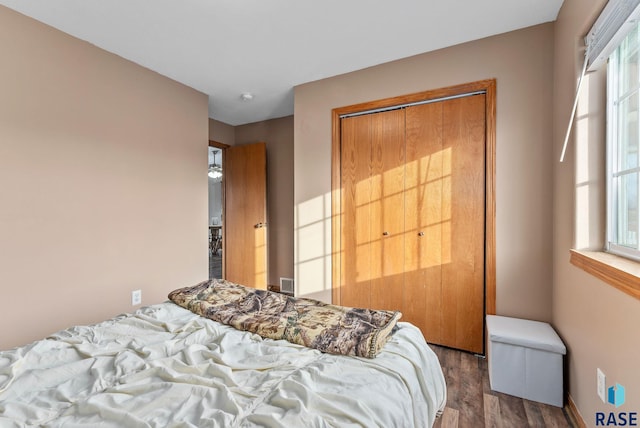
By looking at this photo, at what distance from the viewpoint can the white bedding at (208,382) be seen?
35.1 inches

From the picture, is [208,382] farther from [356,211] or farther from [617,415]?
[356,211]

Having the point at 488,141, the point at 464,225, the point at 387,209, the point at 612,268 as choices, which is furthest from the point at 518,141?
the point at 612,268

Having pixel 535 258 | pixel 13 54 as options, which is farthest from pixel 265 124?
pixel 535 258

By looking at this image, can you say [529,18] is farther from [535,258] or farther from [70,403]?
[70,403]

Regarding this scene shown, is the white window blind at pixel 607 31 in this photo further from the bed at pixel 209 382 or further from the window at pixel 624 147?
the bed at pixel 209 382

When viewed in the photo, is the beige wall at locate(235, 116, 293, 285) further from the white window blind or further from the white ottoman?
the white window blind

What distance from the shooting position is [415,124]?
274 centimetres

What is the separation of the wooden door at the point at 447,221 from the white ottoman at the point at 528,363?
1.61 ft

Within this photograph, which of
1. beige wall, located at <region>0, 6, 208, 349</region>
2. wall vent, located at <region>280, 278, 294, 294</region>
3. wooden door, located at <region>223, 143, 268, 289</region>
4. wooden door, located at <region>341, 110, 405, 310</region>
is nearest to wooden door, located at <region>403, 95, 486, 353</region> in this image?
wooden door, located at <region>341, 110, 405, 310</region>

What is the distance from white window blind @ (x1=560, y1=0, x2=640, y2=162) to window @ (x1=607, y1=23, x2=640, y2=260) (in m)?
0.06

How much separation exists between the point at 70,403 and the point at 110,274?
193cm

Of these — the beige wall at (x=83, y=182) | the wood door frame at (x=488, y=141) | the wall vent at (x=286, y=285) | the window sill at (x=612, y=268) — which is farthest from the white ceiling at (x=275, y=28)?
the wall vent at (x=286, y=285)

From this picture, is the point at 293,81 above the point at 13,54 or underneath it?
above

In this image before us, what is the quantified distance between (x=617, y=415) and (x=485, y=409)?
705mm
